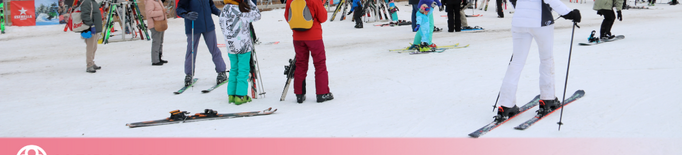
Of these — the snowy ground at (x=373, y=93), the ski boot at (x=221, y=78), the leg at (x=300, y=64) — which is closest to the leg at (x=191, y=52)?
the snowy ground at (x=373, y=93)

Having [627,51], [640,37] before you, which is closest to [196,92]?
[627,51]

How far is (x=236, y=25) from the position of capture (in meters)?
5.85

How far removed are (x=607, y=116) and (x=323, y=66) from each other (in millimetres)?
2927

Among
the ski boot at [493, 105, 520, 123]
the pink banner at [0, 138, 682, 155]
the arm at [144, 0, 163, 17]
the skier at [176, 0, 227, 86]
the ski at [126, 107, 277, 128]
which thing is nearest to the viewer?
the pink banner at [0, 138, 682, 155]

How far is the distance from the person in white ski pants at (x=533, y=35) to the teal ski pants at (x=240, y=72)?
2910 mm

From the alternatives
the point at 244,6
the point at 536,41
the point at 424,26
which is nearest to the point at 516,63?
the point at 536,41

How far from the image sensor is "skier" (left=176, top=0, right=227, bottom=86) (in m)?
6.94

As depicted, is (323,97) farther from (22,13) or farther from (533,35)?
(22,13)

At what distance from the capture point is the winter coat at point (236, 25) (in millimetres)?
5801

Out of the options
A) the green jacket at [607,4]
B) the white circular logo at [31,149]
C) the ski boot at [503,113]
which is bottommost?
the white circular logo at [31,149]

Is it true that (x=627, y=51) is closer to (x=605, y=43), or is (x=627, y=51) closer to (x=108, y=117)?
(x=605, y=43)

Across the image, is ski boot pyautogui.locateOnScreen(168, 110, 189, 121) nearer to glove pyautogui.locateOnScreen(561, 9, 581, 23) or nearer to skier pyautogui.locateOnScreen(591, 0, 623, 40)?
glove pyautogui.locateOnScreen(561, 9, 581, 23)

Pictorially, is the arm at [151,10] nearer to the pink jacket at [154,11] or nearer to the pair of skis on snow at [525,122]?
the pink jacket at [154,11]

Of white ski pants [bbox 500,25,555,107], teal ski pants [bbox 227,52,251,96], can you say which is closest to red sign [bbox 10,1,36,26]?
teal ski pants [bbox 227,52,251,96]
